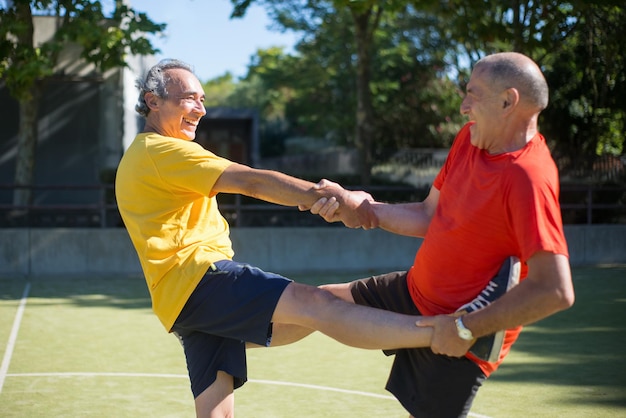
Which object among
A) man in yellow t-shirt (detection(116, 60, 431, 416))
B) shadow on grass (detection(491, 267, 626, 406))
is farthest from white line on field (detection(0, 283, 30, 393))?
shadow on grass (detection(491, 267, 626, 406))

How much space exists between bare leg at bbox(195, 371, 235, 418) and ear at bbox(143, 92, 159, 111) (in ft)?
4.58

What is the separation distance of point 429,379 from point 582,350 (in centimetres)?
528

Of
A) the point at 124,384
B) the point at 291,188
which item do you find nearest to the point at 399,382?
the point at 291,188

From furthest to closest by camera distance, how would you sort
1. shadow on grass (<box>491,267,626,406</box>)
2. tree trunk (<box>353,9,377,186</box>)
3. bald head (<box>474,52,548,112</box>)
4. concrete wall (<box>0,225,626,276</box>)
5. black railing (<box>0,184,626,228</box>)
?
1. tree trunk (<box>353,9,377,186</box>)
2. black railing (<box>0,184,626,228</box>)
3. concrete wall (<box>0,225,626,276</box>)
4. shadow on grass (<box>491,267,626,406</box>)
5. bald head (<box>474,52,548,112</box>)

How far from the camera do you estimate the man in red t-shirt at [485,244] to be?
11.2ft

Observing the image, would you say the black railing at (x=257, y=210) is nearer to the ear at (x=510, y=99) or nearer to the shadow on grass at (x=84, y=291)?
the shadow on grass at (x=84, y=291)

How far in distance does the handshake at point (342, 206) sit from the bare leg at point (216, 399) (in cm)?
99

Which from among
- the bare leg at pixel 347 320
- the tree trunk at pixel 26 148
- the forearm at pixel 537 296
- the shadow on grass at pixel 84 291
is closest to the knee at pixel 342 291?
the bare leg at pixel 347 320

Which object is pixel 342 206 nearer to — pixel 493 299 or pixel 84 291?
pixel 493 299

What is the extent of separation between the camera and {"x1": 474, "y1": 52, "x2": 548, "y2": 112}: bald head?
3.59 metres

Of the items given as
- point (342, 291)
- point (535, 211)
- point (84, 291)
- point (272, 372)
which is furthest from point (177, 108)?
point (84, 291)

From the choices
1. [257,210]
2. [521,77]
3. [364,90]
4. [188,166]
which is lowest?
[257,210]

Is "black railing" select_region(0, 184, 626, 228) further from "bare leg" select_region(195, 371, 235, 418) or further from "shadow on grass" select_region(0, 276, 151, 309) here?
"bare leg" select_region(195, 371, 235, 418)

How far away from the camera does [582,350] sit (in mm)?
8797
